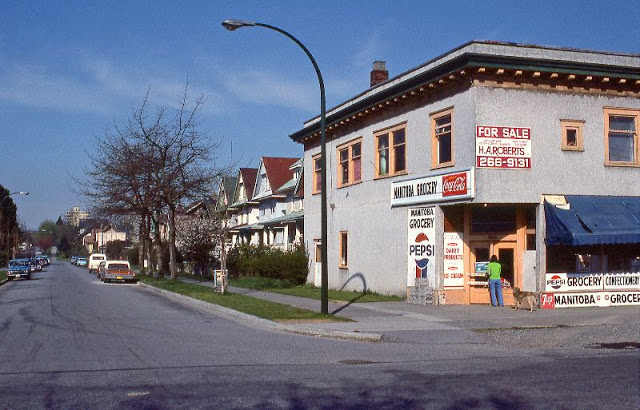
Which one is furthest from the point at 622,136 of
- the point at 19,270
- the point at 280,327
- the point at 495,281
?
the point at 19,270

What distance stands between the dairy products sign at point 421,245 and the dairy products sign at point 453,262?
1.40 feet

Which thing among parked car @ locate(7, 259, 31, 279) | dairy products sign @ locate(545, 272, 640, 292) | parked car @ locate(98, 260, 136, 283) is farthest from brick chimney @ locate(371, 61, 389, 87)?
parked car @ locate(7, 259, 31, 279)

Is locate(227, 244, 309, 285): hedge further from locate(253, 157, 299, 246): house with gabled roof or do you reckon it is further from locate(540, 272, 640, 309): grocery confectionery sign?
locate(540, 272, 640, 309): grocery confectionery sign

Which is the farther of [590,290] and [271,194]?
[271,194]

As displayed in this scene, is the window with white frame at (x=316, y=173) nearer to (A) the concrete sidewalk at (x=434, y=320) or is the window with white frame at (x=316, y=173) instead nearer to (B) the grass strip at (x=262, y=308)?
(B) the grass strip at (x=262, y=308)

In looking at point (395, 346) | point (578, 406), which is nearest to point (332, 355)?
point (395, 346)

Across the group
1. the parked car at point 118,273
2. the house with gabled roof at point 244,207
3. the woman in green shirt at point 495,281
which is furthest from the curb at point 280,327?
the house with gabled roof at point 244,207

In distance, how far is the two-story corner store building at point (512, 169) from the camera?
859 inches

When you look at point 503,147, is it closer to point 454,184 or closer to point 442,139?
point 454,184

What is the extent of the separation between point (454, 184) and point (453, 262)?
285cm

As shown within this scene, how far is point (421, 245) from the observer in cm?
2447

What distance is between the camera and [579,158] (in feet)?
74.8

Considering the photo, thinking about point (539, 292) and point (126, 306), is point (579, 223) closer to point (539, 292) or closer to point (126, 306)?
point (539, 292)

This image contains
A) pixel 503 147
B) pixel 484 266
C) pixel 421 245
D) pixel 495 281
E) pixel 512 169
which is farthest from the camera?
pixel 421 245
